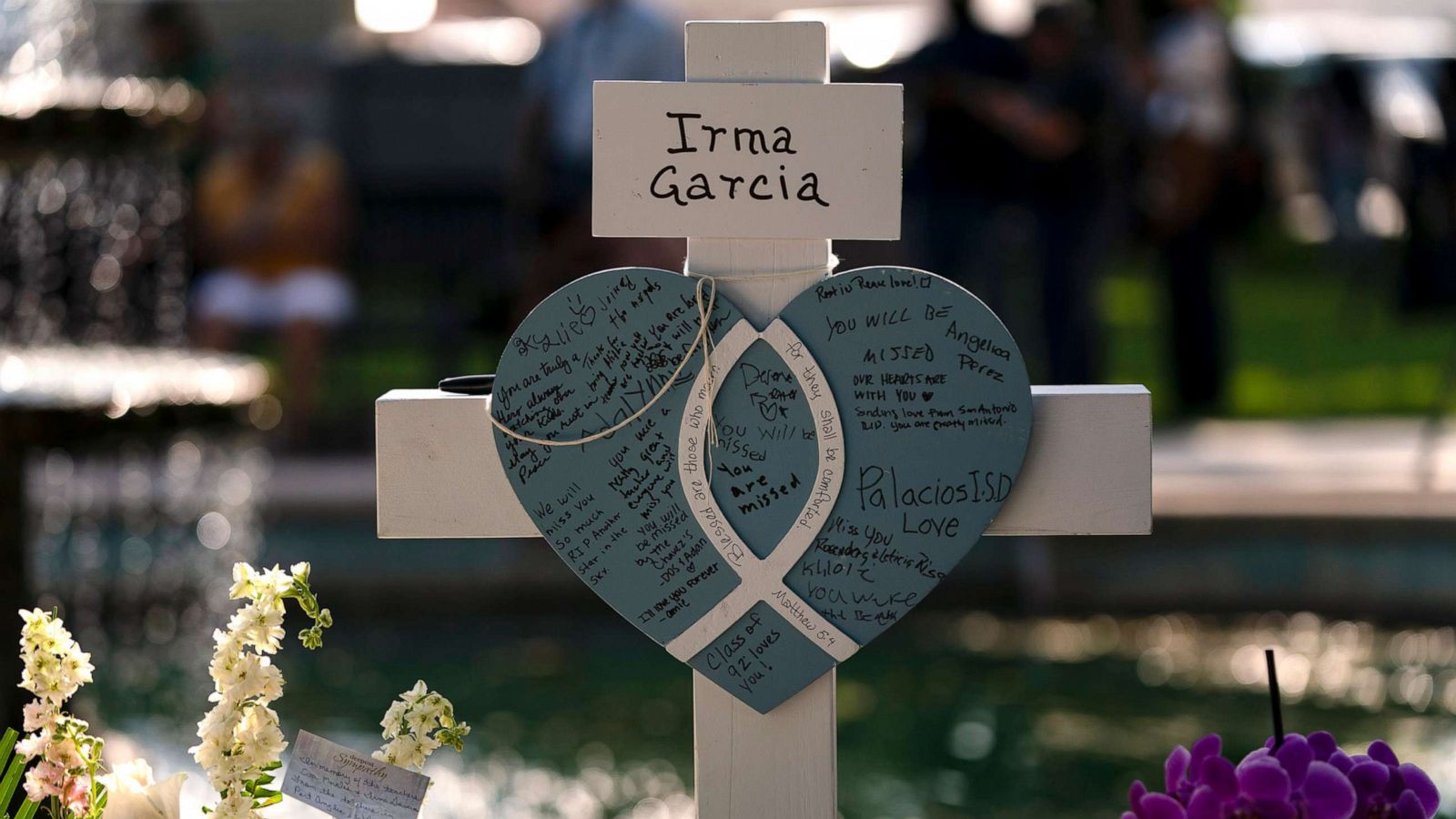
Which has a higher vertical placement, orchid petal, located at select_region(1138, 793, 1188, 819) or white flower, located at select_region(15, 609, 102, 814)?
white flower, located at select_region(15, 609, 102, 814)

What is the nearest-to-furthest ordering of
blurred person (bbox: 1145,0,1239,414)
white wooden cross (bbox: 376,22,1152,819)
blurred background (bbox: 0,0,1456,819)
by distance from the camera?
1. white wooden cross (bbox: 376,22,1152,819)
2. blurred background (bbox: 0,0,1456,819)
3. blurred person (bbox: 1145,0,1239,414)

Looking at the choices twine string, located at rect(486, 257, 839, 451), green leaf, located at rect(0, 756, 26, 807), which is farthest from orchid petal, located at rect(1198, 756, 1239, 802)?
green leaf, located at rect(0, 756, 26, 807)

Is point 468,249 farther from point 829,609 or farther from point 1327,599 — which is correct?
point 829,609

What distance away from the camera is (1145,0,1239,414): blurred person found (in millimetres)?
6453

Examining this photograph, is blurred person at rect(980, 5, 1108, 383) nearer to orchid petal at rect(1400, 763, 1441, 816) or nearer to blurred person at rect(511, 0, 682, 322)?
blurred person at rect(511, 0, 682, 322)

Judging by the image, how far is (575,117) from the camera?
540 cm

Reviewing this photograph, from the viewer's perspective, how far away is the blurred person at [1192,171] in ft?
21.2

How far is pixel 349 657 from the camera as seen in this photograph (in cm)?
425

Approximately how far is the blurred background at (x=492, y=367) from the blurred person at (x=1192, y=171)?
2 cm

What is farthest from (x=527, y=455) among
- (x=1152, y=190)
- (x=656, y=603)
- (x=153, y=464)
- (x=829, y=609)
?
(x=1152, y=190)

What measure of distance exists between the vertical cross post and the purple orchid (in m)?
0.38

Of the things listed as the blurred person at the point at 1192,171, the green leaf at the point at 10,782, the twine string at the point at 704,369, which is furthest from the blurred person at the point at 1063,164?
the green leaf at the point at 10,782

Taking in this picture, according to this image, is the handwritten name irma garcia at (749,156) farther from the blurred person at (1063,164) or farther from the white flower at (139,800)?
the blurred person at (1063,164)

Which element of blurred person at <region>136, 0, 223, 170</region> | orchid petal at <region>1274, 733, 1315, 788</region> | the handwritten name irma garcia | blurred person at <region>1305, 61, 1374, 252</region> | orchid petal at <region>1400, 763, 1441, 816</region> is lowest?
orchid petal at <region>1400, 763, 1441, 816</region>
